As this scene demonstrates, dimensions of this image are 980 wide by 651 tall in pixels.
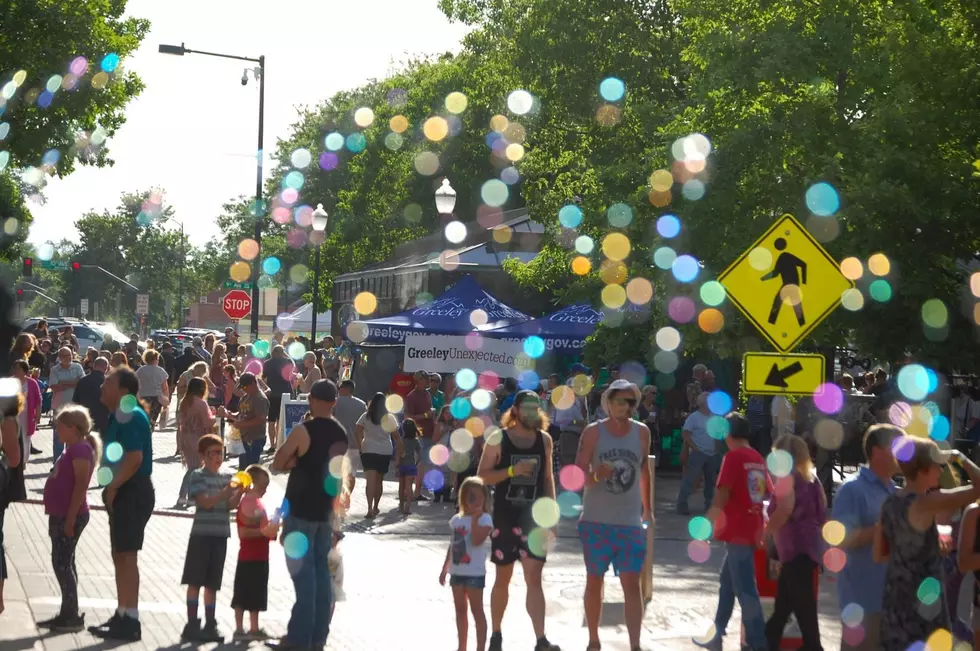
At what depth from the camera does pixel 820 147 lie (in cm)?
2188

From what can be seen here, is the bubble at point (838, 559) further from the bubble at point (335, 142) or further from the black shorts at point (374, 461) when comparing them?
the bubble at point (335, 142)

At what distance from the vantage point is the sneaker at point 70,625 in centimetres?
968

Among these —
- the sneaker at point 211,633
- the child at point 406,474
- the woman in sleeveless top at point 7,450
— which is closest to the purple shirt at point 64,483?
the woman in sleeveless top at point 7,450

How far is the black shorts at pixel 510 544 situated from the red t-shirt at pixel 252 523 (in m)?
1.65

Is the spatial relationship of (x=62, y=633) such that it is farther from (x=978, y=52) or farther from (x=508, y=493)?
(x=978, y=52)

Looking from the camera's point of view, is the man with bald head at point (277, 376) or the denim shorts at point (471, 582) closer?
the denim shorts at point (471, 582)

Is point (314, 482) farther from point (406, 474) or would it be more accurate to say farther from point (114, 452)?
point (406, 474)

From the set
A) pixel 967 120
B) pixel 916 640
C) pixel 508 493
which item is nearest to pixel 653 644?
pixel 508 493

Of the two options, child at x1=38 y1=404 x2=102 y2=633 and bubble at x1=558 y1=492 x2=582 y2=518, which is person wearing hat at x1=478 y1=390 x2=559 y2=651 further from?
bubble at x1=558 y1=492 x2=582 y2=518

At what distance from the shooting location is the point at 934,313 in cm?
1988

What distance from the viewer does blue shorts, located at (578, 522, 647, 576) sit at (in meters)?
9.38

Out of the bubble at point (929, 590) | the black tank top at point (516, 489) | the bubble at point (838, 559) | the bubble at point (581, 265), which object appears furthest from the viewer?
the bubble at point (581, 265)

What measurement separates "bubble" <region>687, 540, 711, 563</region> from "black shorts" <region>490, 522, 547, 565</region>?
19.8ft

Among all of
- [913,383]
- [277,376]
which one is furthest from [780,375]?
[277,376]
